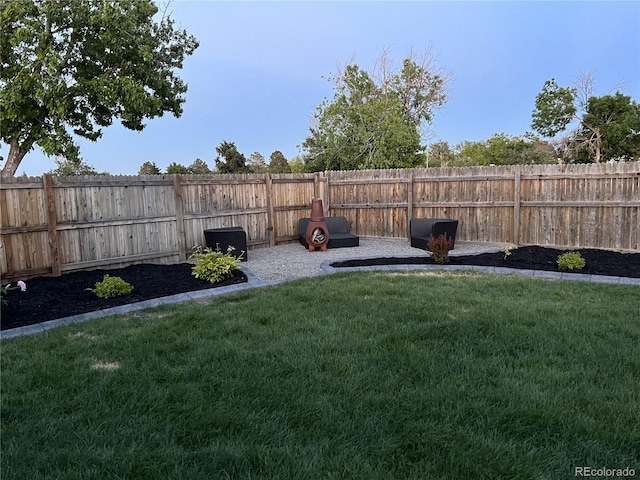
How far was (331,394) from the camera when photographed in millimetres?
2555

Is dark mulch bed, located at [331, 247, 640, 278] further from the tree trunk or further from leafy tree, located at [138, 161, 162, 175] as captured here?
leafy tree, located at [138, 161, 162, 175]

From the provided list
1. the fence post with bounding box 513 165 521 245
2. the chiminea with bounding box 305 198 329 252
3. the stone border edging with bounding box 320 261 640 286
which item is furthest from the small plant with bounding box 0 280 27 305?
the fence post with bounding box 513 165 521 245

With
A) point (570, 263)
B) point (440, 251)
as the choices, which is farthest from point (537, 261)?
point (440, 251)

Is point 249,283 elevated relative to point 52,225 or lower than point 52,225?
lower

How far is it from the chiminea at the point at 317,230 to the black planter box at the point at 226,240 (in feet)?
5.33

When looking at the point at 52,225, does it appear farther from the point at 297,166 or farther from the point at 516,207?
the point at 297,166

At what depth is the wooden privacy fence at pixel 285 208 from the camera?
21.8ft

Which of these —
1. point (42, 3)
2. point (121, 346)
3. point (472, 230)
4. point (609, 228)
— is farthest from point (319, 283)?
point (42, 3)

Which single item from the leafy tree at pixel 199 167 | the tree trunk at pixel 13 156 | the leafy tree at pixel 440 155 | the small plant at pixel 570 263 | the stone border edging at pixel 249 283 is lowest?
the stone border edging at pixel 249 283

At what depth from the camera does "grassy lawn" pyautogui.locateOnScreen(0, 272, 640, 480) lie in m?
1.94

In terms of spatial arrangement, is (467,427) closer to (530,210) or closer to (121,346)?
(121,346)

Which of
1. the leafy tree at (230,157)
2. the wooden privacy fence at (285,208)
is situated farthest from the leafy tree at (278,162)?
the wooden privacy fence at (285,208)

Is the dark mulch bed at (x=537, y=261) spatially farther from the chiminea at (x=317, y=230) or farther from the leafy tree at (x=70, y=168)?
the leafy tree at (x=70, y=168)

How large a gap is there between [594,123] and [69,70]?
2293 centimetres
